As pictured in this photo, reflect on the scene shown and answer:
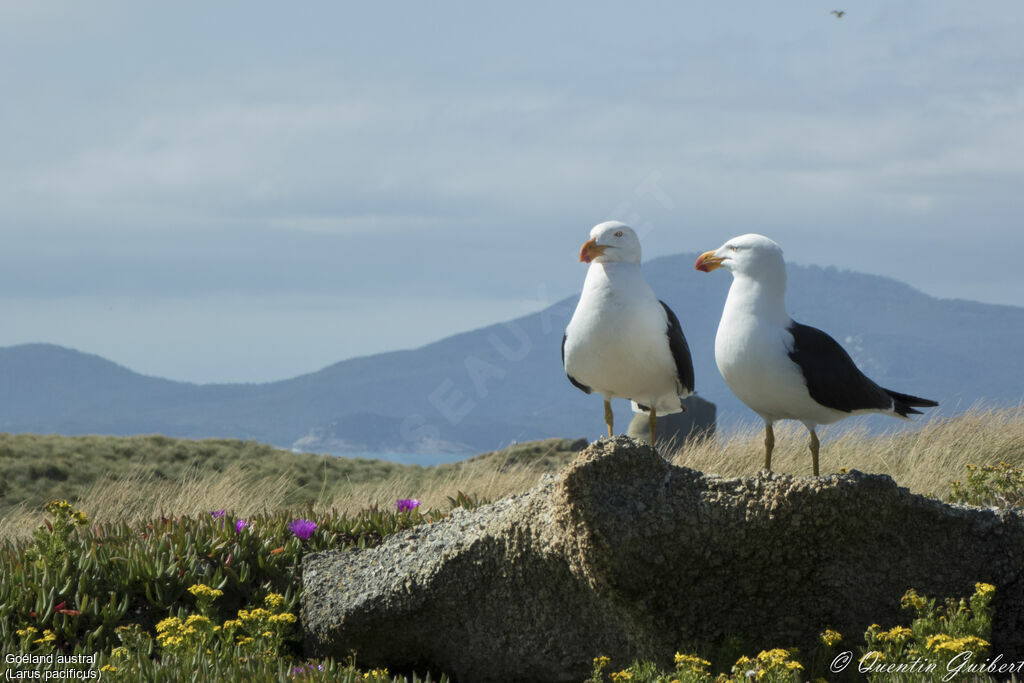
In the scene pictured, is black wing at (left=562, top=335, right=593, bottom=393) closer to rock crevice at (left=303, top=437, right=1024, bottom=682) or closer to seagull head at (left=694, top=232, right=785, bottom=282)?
seagull head at (left=694, top=232, right=785, bottom=282)

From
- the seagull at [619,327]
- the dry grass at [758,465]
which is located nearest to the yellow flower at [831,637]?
Result: the seagull at [619,327]

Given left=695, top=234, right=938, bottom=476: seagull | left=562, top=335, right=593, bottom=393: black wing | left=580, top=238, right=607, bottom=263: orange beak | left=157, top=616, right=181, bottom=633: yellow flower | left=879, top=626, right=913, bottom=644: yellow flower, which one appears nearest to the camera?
left=879, top=626, right=913, bottom=644: yellow flower

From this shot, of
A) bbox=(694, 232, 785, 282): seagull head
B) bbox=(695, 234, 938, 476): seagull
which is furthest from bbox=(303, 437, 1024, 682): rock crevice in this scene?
bbox=(694, 232, 785, 282): seagull head

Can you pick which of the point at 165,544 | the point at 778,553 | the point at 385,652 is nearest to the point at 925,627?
the point at 778,553

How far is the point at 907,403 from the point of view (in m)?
7.06

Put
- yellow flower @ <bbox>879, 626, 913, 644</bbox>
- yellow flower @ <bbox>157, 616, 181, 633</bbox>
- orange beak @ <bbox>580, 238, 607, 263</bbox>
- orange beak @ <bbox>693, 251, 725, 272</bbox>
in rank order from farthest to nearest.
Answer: orange beak @ <bbox>580, 238, 607, 263</bbox>, orange beak @ <bbox>693, 251, 725, 272</bbox>, yellow flower @ <bbox>157, 616, 181, 633</bbox>, yellow flower @ <bbox>879, 626, 913, 644</bbox>

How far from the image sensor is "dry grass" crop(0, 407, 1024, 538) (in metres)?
10.7

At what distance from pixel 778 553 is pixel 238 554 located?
3.56 meters

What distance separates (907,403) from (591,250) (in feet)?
8.09

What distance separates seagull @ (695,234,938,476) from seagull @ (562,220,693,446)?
78 centimetres

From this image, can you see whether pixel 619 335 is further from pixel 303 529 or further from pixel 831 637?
pixel 831 637

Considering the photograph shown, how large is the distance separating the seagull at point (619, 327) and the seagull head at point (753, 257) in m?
0.82

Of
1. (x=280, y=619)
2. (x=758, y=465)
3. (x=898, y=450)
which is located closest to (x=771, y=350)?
(x=280, y=619)

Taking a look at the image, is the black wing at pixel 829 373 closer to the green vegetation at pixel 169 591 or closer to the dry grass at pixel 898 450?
the green vegetation at pixel 169 591
